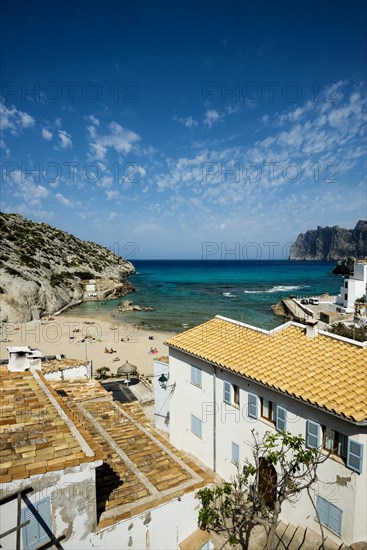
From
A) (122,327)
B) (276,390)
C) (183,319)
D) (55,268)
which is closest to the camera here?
(276,390)

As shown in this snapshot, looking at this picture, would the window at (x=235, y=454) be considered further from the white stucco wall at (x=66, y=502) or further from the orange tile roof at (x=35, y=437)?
the orange tile roof at (x=35, y=437)

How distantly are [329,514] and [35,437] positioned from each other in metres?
9.40

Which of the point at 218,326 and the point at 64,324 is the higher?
the point at 218,326

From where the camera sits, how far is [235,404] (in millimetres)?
13430

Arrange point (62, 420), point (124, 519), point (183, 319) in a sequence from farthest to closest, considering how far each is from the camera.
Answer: point (183, 319)
point (62, 420)
point (124, 519)

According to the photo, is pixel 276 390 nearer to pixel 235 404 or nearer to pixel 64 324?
pixel 235 404

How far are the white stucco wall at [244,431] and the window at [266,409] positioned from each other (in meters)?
0.22

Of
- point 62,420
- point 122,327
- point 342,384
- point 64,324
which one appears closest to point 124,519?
point 62,420

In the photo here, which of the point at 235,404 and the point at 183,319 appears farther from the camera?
the point at 183,319

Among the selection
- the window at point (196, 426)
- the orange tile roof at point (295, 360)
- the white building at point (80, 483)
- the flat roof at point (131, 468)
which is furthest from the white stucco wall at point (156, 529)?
the window at point (196, 426)

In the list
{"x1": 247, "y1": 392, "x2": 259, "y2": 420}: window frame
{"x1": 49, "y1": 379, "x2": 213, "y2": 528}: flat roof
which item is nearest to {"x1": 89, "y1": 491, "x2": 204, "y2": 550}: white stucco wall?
{"x1": 49, "y1": 379, "x2": 213, "y2": 528}: flat roof

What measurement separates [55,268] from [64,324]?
30293 mm

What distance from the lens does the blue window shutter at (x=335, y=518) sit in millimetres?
9844

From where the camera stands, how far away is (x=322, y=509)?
10.3 metres
